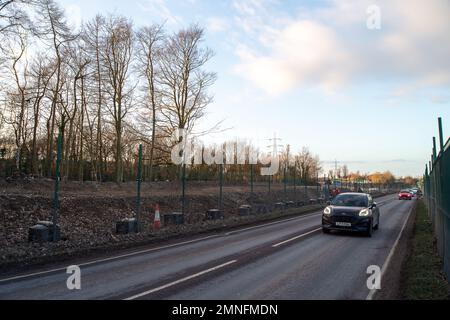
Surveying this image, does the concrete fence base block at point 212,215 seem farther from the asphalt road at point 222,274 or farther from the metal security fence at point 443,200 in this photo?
the metal security fence at point 443,200

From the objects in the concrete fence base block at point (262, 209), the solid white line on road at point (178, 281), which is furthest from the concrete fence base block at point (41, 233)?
the concrete fence base block at point (262, 209)

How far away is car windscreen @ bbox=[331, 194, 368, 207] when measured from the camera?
15.4 metres

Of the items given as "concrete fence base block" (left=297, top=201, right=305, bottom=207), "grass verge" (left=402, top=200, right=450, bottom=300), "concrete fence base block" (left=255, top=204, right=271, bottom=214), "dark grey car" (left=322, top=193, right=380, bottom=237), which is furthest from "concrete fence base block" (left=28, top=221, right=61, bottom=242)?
"concrete fence base block" (left=297, top=201, right=305, bottom=207)

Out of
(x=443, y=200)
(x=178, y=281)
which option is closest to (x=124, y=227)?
(x=178, y=281)

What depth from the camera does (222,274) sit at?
7859 mm

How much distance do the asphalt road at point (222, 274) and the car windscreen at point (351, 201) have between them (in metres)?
2.99

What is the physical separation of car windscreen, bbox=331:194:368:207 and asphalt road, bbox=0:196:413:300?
299 cm

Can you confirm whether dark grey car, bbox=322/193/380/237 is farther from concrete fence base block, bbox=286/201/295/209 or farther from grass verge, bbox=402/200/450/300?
concrete fence base block, bbox=286/201/295/209

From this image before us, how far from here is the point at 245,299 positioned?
6.10m

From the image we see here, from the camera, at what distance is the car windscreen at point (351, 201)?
604 inches

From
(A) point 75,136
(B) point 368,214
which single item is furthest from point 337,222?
(A) point 75,136

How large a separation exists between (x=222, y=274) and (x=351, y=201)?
9.40 m

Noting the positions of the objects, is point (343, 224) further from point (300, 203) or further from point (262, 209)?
point (300, 203)
